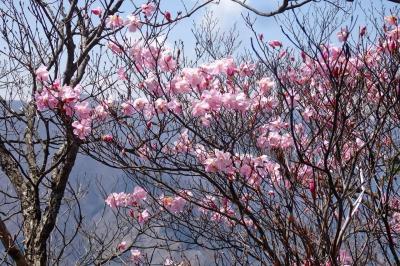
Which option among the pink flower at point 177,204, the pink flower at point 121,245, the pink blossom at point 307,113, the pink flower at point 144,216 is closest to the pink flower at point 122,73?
the pink flower at point 177,204

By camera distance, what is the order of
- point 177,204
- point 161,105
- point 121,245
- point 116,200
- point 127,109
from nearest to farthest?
point 161,105 < point 127,109 < point 177,204 < point 116,200 < point 121,245

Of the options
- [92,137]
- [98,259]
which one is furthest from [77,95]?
[98,259]

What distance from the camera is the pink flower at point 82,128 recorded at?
11.0 feet

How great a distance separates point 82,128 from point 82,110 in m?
0.12

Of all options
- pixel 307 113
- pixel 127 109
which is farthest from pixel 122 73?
pixel 307 113

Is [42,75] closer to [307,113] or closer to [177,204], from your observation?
[177,204]

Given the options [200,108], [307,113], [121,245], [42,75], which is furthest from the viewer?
[121,245]

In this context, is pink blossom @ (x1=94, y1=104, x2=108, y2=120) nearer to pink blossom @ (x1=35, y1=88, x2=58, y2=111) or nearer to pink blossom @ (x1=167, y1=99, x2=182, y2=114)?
pink blossom @ (x1=35, y1=88, x2=58, y2=111)

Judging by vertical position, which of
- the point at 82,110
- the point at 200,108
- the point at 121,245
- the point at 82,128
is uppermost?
the point at 121,245

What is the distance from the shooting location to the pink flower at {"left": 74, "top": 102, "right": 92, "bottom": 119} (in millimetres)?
3354

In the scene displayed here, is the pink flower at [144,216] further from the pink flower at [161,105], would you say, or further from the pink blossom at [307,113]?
the pink flower at [161,105]

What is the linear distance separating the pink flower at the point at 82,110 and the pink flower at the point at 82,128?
37 mm

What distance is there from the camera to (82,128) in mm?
3355

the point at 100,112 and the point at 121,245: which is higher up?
the point at 121,245
